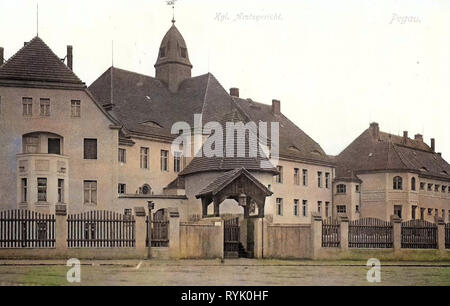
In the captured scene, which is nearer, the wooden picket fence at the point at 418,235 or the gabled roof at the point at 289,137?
the wooden picket fence at the point at 418,235

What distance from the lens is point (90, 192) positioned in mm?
45719

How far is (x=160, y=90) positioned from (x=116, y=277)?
3930cm

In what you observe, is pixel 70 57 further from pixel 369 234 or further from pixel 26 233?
pixel 369 234

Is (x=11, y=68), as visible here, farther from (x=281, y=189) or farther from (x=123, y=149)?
(x=281, y=189)

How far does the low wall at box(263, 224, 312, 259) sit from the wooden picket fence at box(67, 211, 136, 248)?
6.33m

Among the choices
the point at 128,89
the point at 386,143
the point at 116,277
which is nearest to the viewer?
the point at 116,277

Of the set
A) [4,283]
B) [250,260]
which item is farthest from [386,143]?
[4,283]

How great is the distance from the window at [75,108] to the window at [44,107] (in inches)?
53.0

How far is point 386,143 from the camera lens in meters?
73.6

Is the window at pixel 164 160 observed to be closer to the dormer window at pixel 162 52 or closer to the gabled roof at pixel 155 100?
the gabled roof at pixel 155 100

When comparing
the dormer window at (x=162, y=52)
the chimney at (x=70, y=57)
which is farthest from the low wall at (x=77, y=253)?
the dormer window at (x=162, y=52)

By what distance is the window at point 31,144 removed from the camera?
4397 centimetres

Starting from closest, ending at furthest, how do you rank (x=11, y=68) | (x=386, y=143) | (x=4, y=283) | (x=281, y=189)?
(x=4, y=283), (x=11, y=68), (x=281, y=189), (x=386, y=143)

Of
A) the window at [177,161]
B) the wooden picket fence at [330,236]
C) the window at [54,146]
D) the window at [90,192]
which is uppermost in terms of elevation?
the window at [54,146]
